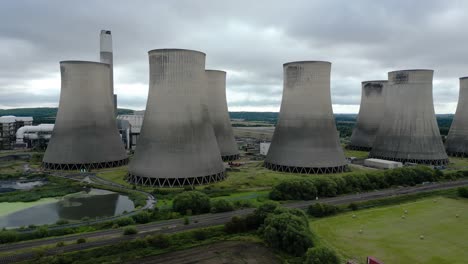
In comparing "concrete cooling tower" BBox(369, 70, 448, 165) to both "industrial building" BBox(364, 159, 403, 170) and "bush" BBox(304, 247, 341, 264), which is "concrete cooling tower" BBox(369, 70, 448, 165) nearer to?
"industrial building" BBox(364, 159, 403, 170)

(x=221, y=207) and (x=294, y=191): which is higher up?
(x=294, y=191)

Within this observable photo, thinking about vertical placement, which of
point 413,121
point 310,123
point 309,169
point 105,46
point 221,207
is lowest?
point 221,207

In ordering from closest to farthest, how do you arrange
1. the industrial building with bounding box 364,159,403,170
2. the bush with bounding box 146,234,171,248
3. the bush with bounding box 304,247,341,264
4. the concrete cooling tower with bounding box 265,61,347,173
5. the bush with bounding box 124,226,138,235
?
the bush with bounding box 304,247,341,264
the bush with bounding box 146,234,171,248
the bush with bounding box 124,226,138,235
the concrete cooling tower with bounding box 265,61,347,173
the industrial building with bounding box 364,159,403,170

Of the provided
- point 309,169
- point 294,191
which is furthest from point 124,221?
point 309,169

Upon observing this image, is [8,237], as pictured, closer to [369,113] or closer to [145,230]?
[145,230]

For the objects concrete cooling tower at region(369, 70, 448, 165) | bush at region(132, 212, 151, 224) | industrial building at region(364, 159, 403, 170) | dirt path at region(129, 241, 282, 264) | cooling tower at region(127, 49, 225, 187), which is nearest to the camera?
dirt path at region(129, 241, 282, 264)

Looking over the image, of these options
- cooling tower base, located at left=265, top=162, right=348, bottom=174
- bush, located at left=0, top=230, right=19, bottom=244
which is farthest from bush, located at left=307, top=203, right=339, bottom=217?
bush, located at left=0, top=230, right=19, bottom=244

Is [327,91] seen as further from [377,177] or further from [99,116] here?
[99,116]

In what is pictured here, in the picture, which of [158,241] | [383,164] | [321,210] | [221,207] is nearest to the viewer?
[158,241]
